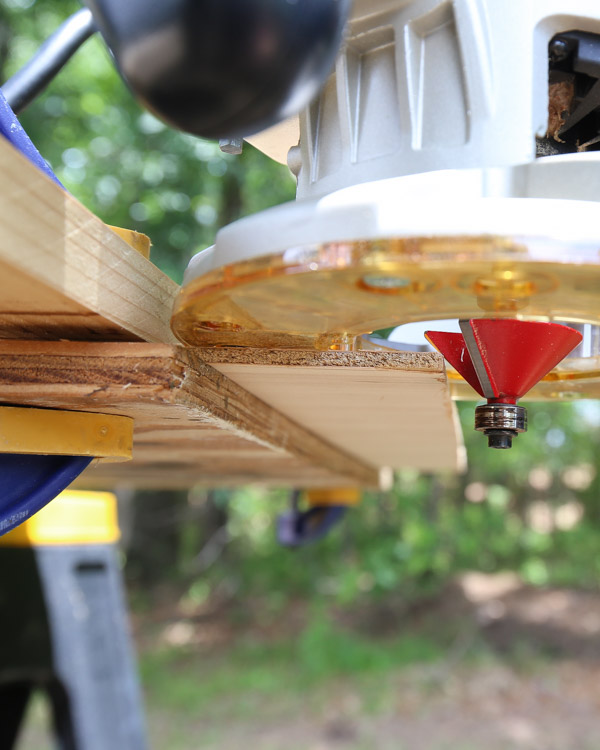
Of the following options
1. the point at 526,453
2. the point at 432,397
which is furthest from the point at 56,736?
the point at 526,453

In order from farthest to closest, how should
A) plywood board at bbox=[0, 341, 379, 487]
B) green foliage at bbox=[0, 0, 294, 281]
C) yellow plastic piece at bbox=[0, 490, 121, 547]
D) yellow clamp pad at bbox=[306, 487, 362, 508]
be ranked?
1. green foliage at bbox=[0, 0, 294, 281]
2. yellow clamp pad at bbox=[306, 487, 362, 508]
3. yellow plastic piece at bbox=[0, 490, 121, 547]
4. plywood board at bbox=[0, 341, 379, 487]

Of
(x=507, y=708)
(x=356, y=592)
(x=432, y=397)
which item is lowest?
(x=507, y=708)

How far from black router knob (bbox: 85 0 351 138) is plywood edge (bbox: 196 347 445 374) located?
0.25 metres

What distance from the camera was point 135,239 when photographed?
0.55m

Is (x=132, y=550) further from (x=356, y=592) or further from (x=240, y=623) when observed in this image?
(x=356, y=592)

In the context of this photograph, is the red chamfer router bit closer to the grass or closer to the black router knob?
the black router knob

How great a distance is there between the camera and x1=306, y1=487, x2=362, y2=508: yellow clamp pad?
2025 millimetres

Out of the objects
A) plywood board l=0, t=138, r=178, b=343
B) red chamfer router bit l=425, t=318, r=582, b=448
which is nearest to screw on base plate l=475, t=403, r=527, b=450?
red chamfer router bit l=425, t=318, r=582, b=448

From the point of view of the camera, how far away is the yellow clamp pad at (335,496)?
2025mm

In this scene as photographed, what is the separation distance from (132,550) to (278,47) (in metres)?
6.81

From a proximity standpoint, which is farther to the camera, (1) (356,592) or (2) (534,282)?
(1) (356,592)

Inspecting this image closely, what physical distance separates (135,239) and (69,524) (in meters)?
1.12

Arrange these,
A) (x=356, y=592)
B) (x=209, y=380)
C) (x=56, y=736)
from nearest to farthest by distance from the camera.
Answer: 1. (x=209, y=380)
2. (x=56, y=736)
3. (x=356, y=592)

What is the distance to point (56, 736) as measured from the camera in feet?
4.92
